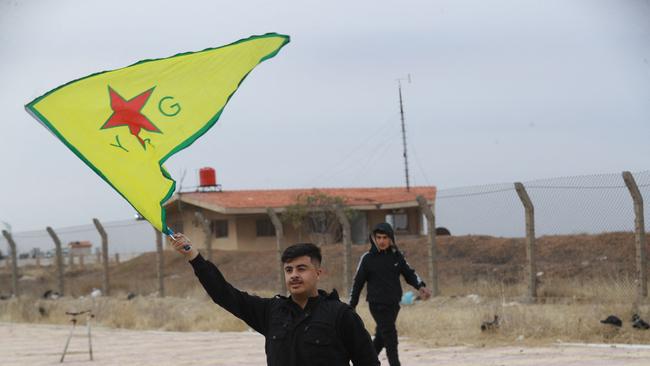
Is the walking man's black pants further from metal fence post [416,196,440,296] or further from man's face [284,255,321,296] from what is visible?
metal fence post [416,196,440,296]

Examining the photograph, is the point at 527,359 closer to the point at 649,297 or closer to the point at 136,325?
A: the point at 649,297

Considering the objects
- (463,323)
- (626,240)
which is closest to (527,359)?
(463,323)

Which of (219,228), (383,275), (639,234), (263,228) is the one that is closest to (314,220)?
(263,228)

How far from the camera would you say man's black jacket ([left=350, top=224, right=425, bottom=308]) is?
456 inches

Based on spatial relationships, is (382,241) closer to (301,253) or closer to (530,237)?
(301,253)

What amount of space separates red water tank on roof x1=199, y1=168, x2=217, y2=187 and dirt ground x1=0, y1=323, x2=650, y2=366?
91.7 feet

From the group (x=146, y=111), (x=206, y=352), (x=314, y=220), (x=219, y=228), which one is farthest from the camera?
(x=219, y=228)

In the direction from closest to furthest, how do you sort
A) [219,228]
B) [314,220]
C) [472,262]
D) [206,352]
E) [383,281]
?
[383,281] < [206,352] < [472,262] < [314,220] < [219,228]

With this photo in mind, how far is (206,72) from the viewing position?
709cm

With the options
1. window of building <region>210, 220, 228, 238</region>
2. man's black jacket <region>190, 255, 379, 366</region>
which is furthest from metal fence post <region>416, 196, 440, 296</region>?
window of building <region>210, 220, 228, 238</region>

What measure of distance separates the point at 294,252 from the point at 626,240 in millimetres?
21652

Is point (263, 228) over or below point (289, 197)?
below

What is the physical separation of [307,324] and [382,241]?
5943 mm

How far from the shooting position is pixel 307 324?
5.72 m
